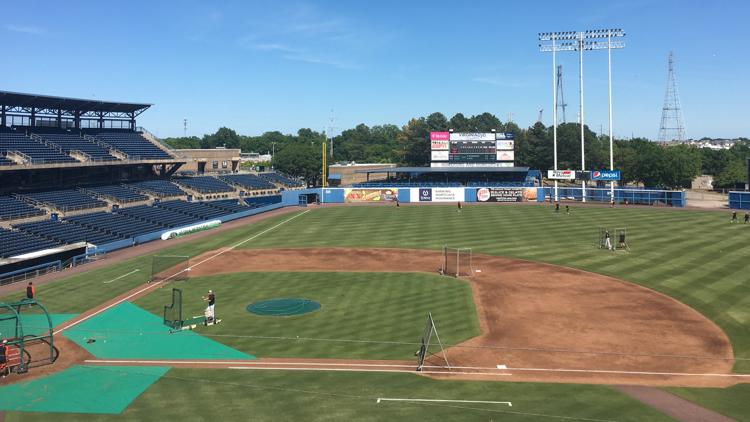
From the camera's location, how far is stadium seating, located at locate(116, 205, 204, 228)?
61.8 meters

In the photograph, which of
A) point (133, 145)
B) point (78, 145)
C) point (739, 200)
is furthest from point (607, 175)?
point (78, 145)

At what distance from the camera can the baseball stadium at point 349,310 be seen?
17.1 m

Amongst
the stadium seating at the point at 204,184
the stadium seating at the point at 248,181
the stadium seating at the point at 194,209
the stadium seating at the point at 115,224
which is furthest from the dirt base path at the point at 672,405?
the stadium seating at the point at 248,181

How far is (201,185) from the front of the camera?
284 feet

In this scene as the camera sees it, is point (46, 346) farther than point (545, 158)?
No

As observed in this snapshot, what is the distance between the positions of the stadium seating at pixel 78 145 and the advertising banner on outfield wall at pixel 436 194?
1982 inches

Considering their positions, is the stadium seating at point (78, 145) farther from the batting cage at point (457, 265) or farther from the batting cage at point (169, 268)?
the batting cage at point (457, 265)

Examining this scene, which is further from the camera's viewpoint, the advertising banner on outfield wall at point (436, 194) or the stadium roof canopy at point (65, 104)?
the advertising banner on outfield wall at point (436, 194)

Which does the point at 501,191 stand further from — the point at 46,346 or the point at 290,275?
the point at 46,346

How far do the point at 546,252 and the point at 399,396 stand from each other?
2989cm

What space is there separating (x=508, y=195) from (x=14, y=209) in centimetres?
7276

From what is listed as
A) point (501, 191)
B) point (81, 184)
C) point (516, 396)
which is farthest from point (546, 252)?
point (81, 184)

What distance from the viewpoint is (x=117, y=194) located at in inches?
2621

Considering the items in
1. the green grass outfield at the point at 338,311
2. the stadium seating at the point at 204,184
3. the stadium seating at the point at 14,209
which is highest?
the stadium seating at the point at 204,184
